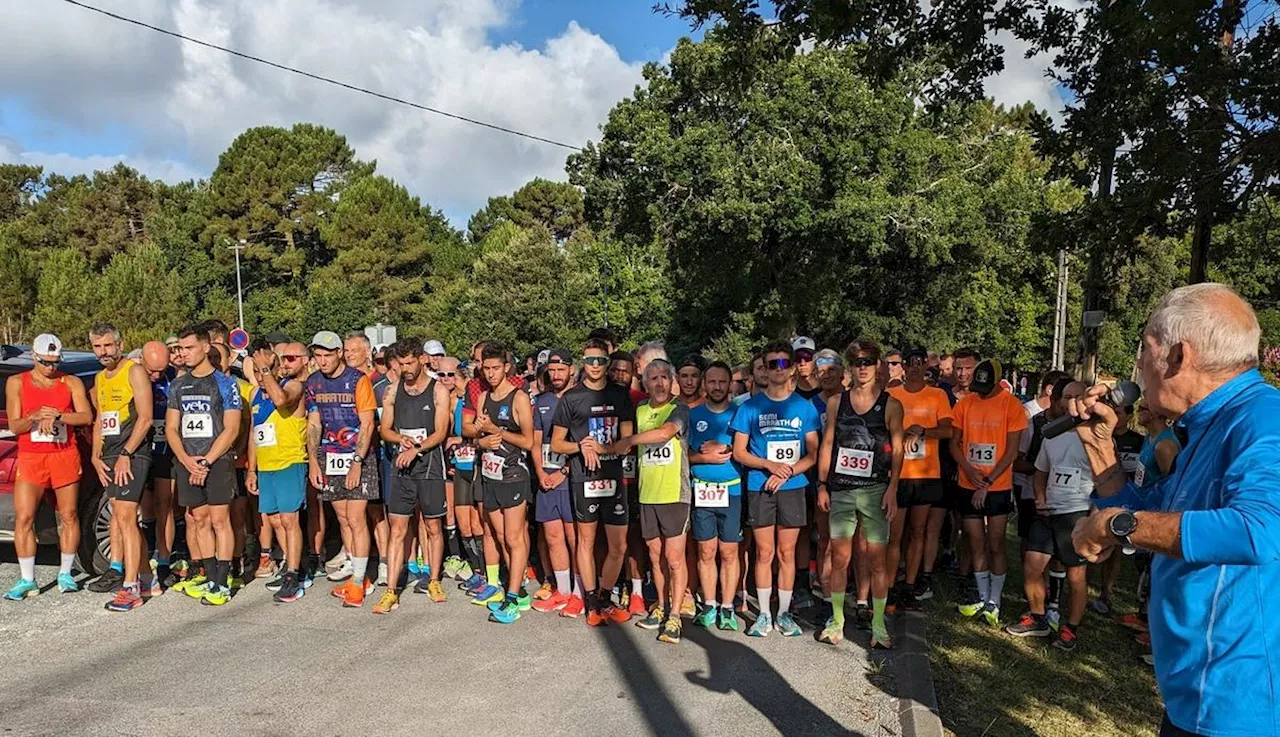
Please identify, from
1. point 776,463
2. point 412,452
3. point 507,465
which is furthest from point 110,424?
point 776,463

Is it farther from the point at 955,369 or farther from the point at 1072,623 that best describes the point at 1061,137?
the point at 1072,623

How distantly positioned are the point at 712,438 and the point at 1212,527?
13.7 ft

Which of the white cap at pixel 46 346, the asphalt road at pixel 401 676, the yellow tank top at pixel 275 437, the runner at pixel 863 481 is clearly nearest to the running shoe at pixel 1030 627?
the runner at pixel 863 481

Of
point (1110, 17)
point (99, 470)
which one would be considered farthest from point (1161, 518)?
point (99, 470)

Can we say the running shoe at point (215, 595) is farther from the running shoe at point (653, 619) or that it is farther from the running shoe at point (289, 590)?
the running shoe at point (653, 619)

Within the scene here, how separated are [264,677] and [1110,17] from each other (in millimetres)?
7859

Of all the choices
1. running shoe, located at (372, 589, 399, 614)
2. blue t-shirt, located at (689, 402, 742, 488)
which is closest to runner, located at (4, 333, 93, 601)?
running shoe, located at (372, 589, 399, 614)

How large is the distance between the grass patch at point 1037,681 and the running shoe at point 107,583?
21.1ft

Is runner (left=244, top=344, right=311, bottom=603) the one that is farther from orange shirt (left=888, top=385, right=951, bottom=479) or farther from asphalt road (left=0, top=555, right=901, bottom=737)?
orange shirt (left=888, top=385, right=951, bottom=479)

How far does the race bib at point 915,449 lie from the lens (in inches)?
257

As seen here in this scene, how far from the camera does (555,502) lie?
20.9 ft

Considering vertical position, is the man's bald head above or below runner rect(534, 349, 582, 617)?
above

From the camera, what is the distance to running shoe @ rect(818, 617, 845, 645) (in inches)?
225

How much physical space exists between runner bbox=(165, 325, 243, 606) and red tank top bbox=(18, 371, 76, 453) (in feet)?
2.68
